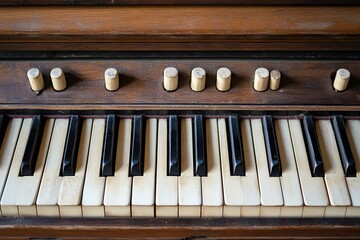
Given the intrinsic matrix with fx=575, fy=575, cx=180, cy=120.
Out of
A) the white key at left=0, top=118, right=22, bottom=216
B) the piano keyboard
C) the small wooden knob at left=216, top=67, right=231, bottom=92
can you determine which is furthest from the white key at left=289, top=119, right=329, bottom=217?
the white key at left=0, top=118, right=22, bottom=216

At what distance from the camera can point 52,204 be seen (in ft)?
4.50

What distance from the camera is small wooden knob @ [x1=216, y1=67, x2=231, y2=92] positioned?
1.47 metres

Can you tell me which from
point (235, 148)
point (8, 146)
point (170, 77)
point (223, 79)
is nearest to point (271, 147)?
point (235, 148)

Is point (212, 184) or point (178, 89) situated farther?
point (178, 89)

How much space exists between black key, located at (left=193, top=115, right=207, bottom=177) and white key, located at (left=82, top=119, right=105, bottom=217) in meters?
0.24

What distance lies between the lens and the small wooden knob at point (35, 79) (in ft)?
4.78

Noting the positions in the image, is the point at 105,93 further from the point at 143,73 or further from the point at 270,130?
the point at 270,130

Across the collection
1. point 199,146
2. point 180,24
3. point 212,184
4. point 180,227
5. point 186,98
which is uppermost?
point 180,24

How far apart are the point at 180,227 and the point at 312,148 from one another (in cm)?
39

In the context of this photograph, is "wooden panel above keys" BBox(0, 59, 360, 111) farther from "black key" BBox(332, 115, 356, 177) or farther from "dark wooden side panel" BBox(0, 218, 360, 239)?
"dark wooden side panel" BBox(0, 218, 360, 239)

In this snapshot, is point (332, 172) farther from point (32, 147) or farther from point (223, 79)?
point (32, 147)

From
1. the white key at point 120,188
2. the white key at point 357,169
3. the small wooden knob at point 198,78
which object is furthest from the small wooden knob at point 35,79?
the white key at point 357,169

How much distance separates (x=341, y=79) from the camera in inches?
58.0

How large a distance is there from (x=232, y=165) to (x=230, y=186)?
57 mm
